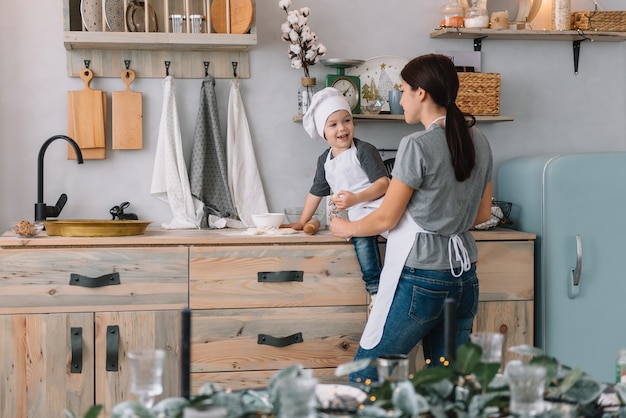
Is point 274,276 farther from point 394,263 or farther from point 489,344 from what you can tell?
point 489,344

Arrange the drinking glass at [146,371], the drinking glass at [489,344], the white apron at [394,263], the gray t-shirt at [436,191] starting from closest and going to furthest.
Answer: the drinking glass at [146,371], the drinking glass at [489,344], the gray t-shirt at [436,191], the white apron at [394,263]

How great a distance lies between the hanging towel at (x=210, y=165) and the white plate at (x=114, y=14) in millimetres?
420

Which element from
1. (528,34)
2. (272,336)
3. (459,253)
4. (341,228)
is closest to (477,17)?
(528,34)

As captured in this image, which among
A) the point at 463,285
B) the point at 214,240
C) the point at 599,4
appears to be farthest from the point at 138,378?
the point at 599,4

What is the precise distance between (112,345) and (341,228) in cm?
93

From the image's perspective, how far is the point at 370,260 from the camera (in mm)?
2998

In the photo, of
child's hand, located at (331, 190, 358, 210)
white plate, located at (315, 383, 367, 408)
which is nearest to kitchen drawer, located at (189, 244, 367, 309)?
child's hand, located at (331, 190, 358, 210)

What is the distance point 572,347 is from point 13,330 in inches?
83.7

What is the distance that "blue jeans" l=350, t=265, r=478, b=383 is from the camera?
2539 mm

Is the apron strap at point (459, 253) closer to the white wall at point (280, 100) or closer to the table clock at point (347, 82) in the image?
the table clock at point (347, 82)

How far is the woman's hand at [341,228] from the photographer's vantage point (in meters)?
2.82

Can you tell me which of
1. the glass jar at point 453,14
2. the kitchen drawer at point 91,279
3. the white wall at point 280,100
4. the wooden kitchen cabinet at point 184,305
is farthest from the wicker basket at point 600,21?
the kitchen drawer at point 91,279

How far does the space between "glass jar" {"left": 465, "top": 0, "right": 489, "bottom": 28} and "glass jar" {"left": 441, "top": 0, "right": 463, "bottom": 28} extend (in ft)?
0.11

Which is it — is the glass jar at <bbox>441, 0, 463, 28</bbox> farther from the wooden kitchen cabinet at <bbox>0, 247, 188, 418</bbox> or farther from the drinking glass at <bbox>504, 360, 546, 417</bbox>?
the drinking glass at <bbox>504, 360, 546, 417</bbox>
